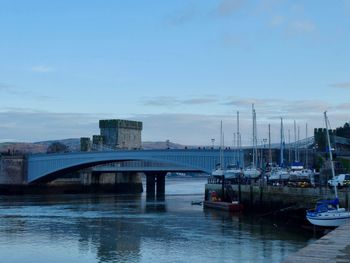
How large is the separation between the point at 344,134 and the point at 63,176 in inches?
1934

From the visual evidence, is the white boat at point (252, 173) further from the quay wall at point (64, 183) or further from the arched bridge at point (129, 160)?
the quay wall at point (64, 183)

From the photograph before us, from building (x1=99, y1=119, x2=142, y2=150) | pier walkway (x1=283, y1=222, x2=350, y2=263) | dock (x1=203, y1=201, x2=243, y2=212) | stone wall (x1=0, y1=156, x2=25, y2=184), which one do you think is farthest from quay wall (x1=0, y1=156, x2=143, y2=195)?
pier walkway (x1=283, y1=222, x2=350, y2=263)

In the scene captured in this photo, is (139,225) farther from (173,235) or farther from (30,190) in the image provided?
(30,190)

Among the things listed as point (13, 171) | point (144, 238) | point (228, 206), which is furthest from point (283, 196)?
point (13, 171)

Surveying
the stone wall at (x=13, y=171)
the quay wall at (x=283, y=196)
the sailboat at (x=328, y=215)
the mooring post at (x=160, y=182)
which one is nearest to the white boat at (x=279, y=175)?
the quay wall at (x=283, y=196)

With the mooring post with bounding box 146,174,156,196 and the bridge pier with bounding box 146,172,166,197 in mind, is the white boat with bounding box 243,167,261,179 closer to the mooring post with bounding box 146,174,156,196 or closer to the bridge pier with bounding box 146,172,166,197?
the bridge pier with bounding box 146,172,166,197

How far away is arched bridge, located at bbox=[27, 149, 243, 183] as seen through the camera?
3177 inches

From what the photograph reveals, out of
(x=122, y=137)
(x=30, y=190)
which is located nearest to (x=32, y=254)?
(x=30, y=190)

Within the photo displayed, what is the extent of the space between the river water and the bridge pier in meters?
64.2

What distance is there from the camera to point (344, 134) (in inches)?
4375

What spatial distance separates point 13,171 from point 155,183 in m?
29.6

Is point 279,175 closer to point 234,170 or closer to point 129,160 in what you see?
point 234,170

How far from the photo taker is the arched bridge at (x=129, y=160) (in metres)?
80.7

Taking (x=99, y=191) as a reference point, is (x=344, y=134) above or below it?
above
